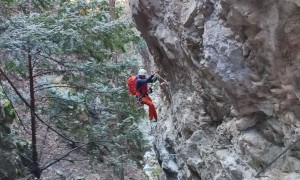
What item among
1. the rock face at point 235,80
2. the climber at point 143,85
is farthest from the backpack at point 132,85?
the rock face at point 235,80

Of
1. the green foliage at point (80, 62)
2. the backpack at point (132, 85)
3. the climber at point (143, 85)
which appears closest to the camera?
the green foliage at point (80, 62)

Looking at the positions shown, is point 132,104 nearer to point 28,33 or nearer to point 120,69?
point 120,69

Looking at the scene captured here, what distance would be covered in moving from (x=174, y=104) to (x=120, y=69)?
1740 mm

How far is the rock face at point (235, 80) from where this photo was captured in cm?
436

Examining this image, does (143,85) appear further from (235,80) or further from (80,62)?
(235,80)

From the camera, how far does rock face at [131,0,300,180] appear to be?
4.36 meters

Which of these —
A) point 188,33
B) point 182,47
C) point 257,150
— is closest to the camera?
point 257,150

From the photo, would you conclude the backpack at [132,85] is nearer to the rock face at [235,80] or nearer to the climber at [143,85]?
the climber at [143,85]

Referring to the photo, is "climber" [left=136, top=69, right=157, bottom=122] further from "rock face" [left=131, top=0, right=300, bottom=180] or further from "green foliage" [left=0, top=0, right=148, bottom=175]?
"rock face" [left=131, top=0, right=300, bottom=180]

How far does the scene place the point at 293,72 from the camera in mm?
4371

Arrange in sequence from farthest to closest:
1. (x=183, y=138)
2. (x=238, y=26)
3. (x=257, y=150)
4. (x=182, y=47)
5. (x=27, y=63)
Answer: (x=27, y=63) < (x=183, y=138) < (x=182, y=47) < (x=257, y=150) < (x=238, y=26)

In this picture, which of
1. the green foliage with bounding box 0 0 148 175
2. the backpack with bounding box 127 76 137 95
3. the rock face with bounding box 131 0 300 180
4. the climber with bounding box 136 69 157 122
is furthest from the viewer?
the backpack with bounding box 127 76 137 95

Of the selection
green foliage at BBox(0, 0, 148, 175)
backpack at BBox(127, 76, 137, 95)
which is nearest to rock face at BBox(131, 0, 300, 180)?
green foliage at BBox(0, 0, 148, 175)

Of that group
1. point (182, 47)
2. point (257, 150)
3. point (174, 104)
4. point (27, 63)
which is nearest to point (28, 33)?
point (27, 63)
